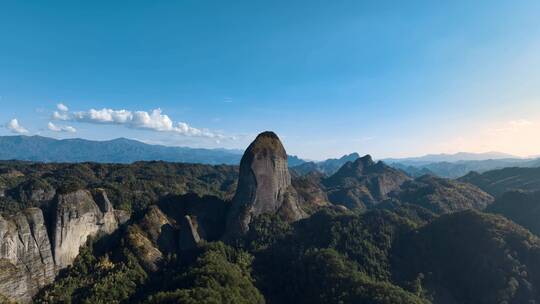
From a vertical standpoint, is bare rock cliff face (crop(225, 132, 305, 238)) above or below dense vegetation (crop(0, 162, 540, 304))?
above

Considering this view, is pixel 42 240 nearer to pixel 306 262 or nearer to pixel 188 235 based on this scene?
pixel 188 235

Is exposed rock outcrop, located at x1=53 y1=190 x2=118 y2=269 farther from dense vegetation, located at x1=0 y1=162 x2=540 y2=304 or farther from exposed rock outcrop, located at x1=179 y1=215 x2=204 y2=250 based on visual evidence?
exposed rock outcrop, located at x1=179 y1=215 x2=204 y2=250

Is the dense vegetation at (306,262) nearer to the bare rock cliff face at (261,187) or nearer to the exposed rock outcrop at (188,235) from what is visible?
the exposed rock outcrop at (188,235)

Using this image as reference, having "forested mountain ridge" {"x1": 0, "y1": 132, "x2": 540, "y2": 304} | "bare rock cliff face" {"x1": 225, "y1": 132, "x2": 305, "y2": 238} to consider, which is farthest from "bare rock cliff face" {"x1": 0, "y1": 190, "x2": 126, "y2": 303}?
"bare rock cliff face" {"x1": 225, "y1": 132, "x2": 305, "y2": 238}

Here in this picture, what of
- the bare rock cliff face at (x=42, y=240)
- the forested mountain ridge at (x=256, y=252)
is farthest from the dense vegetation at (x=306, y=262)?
the bare rock cliff face at (x=42, y=240)

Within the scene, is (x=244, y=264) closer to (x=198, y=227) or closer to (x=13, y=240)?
(x=198, y=227)

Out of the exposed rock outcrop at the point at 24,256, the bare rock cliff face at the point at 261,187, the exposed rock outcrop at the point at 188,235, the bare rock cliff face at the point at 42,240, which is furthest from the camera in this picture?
the bare rock cliff face at the point at 261,187

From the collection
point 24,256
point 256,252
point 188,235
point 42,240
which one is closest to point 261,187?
point 256,252

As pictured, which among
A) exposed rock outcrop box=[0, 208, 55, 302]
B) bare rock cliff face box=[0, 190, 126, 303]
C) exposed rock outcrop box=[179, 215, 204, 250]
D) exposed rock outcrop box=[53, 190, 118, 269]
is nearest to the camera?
exposed rock outcrop box=[0, 208, 55, 302]
